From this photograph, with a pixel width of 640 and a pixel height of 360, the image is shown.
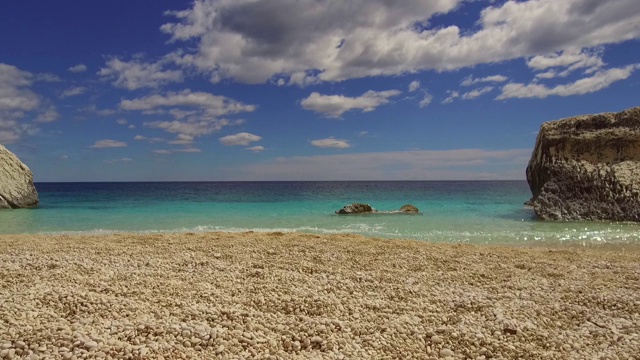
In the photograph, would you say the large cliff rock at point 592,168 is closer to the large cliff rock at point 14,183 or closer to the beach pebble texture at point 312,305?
the beach pebble texture at point 312,305

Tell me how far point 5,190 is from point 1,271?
991 inches

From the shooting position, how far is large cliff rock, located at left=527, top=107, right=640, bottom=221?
60.6ft

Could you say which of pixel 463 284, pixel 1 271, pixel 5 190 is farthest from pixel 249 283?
pixel 5 190

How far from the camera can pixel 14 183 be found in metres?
27.7

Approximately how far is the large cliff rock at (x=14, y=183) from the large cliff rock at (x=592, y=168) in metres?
32.5

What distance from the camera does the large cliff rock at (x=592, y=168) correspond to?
1848cm

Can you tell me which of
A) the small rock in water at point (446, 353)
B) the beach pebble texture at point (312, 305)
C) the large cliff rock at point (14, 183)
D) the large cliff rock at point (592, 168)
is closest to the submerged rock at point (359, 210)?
the large cliff rock at point (592, 168)

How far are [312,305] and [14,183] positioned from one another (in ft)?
100

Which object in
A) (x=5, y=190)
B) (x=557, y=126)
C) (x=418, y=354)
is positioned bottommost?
(x=418, y=354)

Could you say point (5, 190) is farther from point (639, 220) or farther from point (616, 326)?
point (639, 220)

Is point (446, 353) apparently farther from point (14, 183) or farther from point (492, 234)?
point (14, 183)

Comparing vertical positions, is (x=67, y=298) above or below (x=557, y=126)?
below

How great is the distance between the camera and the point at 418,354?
445 cm

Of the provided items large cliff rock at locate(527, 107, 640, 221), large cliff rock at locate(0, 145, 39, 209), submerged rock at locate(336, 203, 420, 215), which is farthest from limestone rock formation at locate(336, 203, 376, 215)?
large cliff rock at locate(0, 145, 39, 209)
